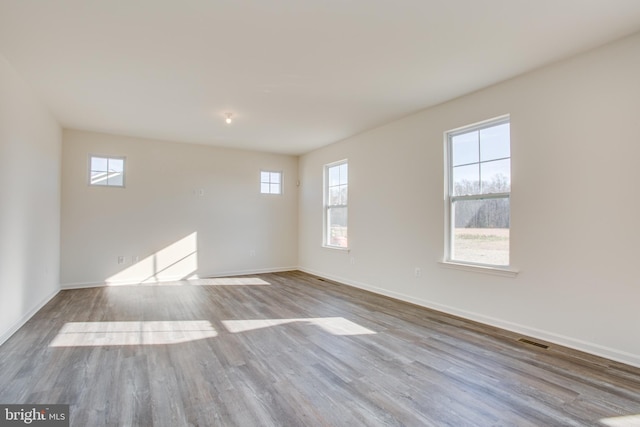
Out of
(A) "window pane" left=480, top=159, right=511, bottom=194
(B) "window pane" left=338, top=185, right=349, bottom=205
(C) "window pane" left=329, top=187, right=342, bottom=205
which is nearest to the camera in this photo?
(A) "window pane" left=480, top=159, right=511, bottom=194

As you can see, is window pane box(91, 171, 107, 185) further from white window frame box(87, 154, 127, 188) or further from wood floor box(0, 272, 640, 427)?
wood floor box(0, 272, 640, 427)

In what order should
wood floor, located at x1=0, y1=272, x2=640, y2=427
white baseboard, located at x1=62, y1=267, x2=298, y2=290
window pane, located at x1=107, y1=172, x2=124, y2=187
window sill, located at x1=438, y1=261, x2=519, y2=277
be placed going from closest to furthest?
wood floor, located at x1=0, y1=272, x2=640, y2=427 < window sill, located at x1=438, y1=261, x2=519, y2=277 < white baseboard, located at x1=62, y1=267, x2=298, y2=290 < window pane, located at x1=107, y1=172, x2=124, y2=187

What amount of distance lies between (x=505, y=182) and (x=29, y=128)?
533 centimetres

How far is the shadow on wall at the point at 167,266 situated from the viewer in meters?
5.78

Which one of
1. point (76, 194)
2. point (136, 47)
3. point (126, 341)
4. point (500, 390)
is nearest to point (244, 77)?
point (136, 47)

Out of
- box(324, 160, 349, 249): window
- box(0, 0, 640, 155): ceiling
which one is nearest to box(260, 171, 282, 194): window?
box(324, 160, 349, 249): window

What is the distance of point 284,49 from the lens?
2.87m

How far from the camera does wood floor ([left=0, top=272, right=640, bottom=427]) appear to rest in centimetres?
197

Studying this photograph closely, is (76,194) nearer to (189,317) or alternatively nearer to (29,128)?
(29,128)

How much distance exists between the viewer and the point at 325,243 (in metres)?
6.60

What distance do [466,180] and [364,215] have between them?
189 cm

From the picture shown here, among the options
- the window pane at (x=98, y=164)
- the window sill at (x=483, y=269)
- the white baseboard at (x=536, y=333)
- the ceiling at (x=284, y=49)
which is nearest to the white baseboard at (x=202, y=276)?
the window pane at (x=98, y=164)

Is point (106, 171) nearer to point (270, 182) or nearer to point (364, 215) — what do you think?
point (270, 182)

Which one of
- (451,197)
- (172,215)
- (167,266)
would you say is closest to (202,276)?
(167,266)
